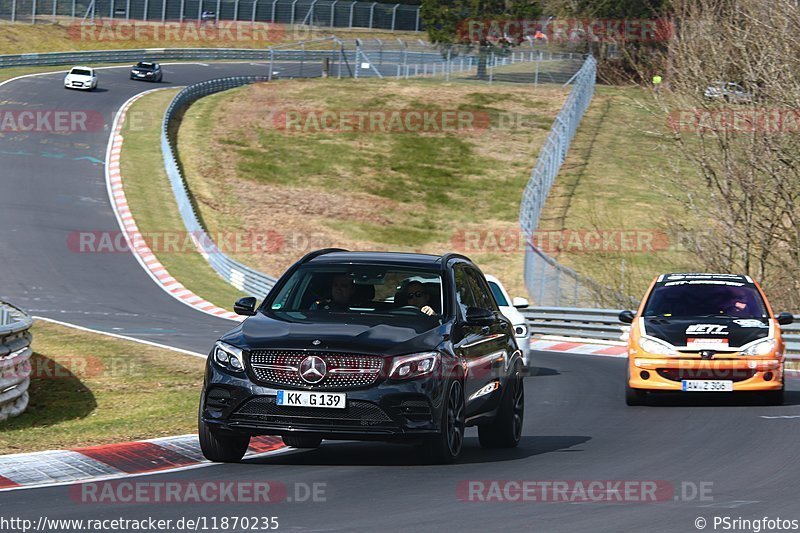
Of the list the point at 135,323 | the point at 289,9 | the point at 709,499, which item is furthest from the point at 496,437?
the point at 289,9

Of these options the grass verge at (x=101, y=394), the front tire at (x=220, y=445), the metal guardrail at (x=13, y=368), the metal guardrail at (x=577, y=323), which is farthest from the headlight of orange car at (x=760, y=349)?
the metal guardrail at (x=577, y=323)

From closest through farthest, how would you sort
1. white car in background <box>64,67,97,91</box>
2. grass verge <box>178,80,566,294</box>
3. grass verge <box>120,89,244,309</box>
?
grass verge <box>120,89,244,309</box> → grass verge <box>178,80,566,294</box> → white car in background <box>64,67,97,91</box>

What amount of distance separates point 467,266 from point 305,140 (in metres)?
49.2

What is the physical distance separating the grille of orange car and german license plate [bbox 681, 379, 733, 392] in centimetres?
5

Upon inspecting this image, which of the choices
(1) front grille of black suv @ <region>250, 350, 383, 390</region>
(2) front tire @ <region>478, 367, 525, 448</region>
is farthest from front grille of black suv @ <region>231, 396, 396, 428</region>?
(2) front tire @ <region>478, 367, 525, 448</region>

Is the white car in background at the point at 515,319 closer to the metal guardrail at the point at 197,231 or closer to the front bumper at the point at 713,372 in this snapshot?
the front bumper at the point at 713,372

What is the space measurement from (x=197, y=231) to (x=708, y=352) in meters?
27.7

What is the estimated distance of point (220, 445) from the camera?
10.0 metres

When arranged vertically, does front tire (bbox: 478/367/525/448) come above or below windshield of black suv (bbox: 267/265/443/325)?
below

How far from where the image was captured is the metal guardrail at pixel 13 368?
45.3ft

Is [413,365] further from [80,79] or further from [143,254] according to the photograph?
[80,79]

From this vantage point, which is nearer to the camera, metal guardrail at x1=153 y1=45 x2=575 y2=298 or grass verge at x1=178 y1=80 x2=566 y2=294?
metal guardrail at x1=153 y1=45 x2=575 y2=298

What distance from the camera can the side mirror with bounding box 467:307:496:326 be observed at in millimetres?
10547

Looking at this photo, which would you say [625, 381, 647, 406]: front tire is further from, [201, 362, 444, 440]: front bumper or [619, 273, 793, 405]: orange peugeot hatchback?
[201, 362, 444, 440]: front bumper
